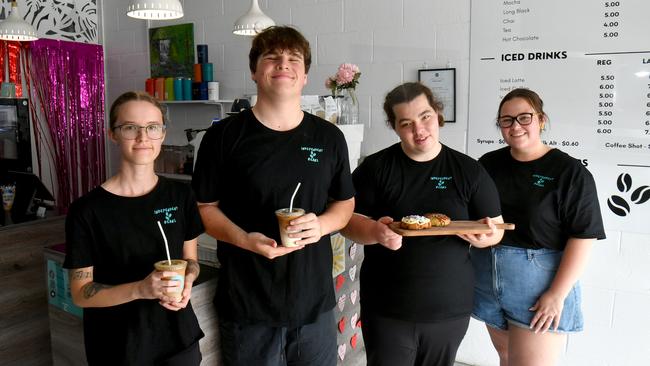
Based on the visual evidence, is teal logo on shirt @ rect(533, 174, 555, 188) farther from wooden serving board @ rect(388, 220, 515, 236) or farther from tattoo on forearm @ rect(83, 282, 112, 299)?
tattoo on forearm @ rect(83, 282, 112, 299)

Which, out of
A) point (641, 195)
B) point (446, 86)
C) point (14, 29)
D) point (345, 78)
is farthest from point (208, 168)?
point (14, 29)

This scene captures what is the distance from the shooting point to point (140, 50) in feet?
16.5

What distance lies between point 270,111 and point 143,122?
39cm

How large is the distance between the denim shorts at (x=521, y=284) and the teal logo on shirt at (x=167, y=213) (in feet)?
4.14

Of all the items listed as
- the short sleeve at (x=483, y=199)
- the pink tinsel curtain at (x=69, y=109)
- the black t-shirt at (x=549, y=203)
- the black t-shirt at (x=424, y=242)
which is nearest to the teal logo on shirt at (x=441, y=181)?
the black t-shirt at (x=424, y=242)

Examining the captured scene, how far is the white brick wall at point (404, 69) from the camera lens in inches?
119

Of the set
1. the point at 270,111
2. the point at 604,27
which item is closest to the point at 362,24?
the point at 604,27

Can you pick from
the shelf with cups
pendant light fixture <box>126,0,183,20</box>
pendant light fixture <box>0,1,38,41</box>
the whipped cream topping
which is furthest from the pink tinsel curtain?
the whipped cream topping

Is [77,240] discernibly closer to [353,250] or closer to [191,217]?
[191,217]

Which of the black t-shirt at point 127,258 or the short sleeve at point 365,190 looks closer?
the black t-shirt at point 127,258

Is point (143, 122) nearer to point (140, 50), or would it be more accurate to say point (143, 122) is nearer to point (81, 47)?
point (140, 50)

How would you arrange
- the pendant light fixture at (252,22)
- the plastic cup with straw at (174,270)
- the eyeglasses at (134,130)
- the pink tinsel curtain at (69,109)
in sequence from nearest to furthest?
the plastic cup with straw at (174,270)
the eyeglasses at (134,130)
the pendant light fixture at (252,22)
the pink tinsel curtain at (69,109)

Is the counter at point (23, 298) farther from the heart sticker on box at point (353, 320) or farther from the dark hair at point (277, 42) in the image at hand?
the dark hair at point (277, 42)

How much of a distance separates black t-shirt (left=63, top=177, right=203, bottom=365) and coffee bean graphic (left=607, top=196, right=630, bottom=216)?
256 cm
